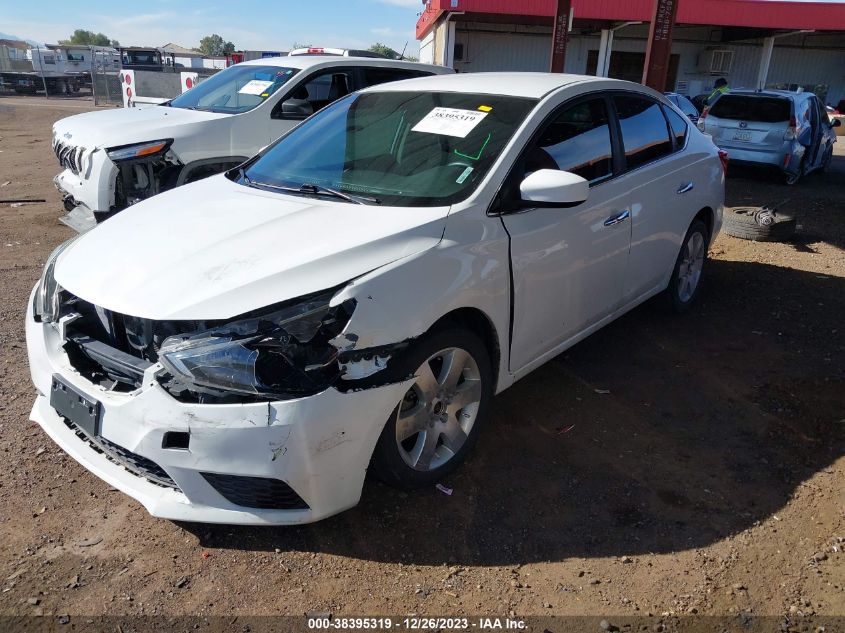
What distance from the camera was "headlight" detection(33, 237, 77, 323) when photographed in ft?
9.92

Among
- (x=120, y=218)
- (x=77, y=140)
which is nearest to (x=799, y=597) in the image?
(x=120, y=218)

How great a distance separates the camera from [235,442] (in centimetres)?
243

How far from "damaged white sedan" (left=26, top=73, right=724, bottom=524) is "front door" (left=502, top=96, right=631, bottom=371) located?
0.04 ft

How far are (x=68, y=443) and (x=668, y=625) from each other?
2.48 meters

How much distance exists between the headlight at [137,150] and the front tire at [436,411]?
4410mm

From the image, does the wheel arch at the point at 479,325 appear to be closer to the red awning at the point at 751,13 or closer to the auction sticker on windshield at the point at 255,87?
the auction sticker on windshield at the point at 255,87

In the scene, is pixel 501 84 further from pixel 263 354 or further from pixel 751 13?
pixel 751 13

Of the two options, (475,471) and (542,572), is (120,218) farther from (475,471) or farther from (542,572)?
(542,572)

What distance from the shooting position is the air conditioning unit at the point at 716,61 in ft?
100


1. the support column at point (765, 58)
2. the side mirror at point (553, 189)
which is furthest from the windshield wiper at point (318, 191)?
the support column at point (765, 58)

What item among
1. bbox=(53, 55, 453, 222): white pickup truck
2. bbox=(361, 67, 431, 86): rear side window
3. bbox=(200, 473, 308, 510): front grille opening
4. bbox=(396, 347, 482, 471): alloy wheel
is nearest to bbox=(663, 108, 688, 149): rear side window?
bbox=(396, 347, 482, 471): alloy wheel

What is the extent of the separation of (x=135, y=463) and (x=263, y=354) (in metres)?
0.73

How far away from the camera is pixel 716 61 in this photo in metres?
30.8

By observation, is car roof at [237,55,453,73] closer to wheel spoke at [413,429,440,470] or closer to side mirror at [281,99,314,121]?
side mirror at [281,99,314,121]
